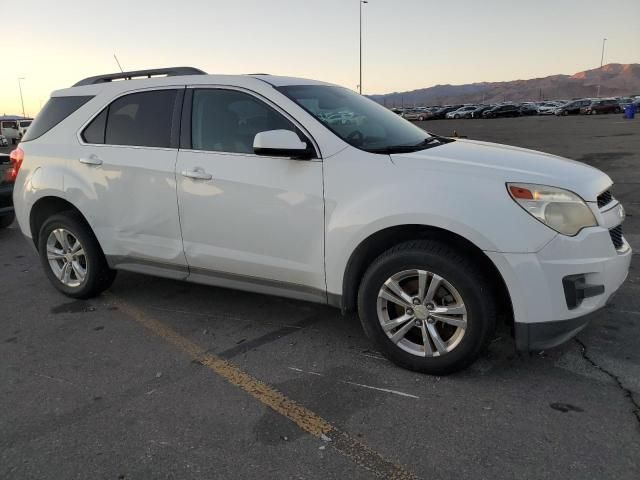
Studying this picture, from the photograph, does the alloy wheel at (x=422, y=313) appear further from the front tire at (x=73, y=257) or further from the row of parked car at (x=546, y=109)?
the row of parked car at (x=546, y=109)

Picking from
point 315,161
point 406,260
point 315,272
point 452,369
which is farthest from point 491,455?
point 315,161

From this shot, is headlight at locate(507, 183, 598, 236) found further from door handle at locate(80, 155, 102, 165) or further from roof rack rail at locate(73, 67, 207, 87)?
door handle at locate(80, 155, 102, 165)

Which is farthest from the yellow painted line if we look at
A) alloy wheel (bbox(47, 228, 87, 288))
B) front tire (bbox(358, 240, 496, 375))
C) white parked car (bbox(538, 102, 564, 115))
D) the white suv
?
white parked car (bbox(538, 102, 564, 115))

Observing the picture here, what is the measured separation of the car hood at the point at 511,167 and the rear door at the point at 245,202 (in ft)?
2.23

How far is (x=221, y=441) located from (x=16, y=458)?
3.23 feet

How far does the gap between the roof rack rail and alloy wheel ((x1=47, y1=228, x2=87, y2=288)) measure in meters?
1.36

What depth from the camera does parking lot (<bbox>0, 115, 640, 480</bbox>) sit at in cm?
245

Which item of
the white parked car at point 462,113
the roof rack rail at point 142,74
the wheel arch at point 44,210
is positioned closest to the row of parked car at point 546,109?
the white parked car at point 462,113

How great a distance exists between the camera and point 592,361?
3.28 meters

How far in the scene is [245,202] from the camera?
3.56m

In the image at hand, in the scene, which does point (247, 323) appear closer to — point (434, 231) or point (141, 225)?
point (141, 225)

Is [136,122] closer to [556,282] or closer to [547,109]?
[556,282]

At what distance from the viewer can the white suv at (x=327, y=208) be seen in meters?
2.85

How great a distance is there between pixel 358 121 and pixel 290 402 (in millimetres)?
1988
